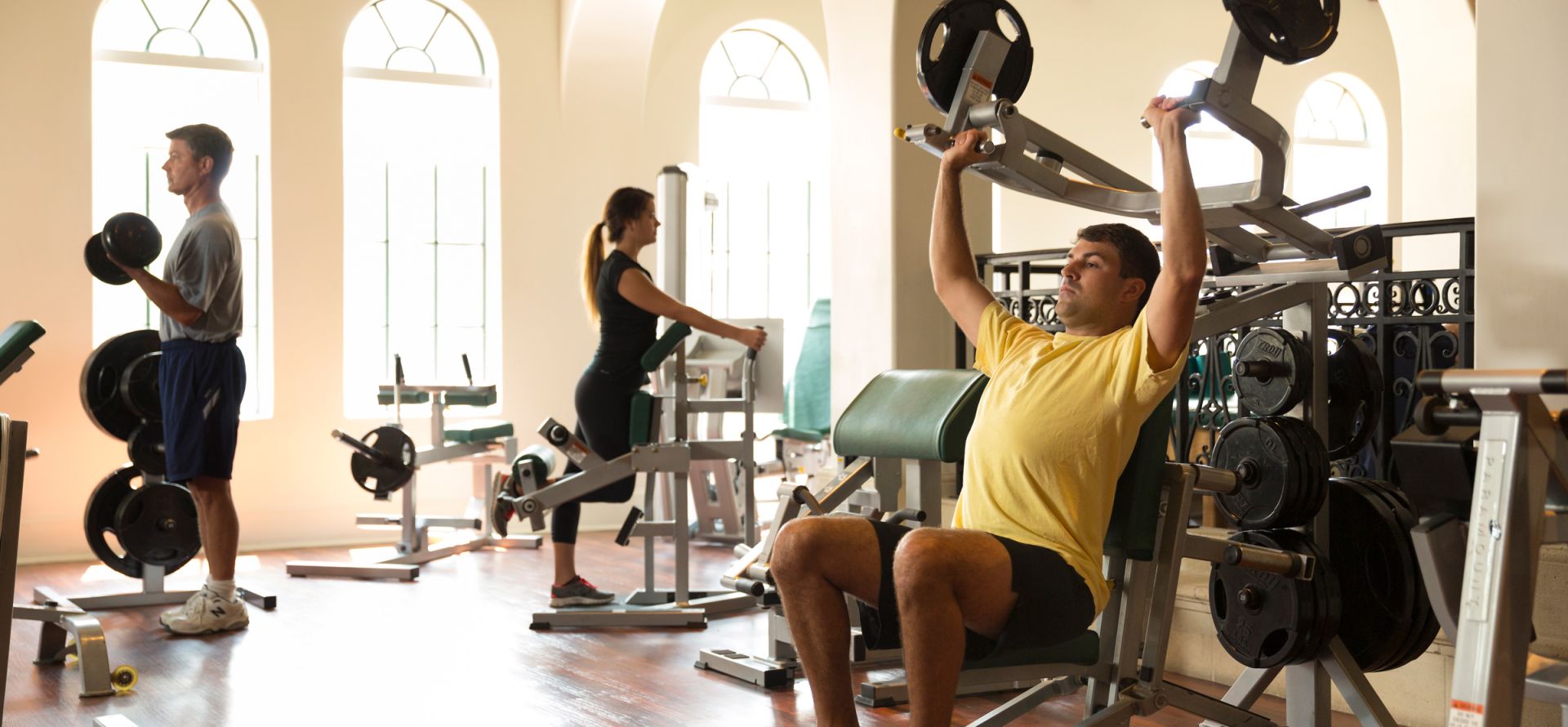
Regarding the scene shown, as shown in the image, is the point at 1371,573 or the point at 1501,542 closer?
the point at 1501,542

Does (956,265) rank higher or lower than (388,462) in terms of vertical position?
higher

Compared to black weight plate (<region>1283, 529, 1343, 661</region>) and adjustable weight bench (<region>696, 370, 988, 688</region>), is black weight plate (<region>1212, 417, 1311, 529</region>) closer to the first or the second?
black weight plate (<region>1283, 529, 1343, 661</region>)

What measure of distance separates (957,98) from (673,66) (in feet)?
16.5

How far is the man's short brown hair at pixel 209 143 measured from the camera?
4.20 meters

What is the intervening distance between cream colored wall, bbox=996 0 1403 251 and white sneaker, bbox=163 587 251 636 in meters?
4.77

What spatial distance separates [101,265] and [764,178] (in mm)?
4252

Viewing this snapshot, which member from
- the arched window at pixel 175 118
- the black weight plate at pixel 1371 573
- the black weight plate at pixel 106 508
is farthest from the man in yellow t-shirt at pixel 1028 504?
the arched window at pixel 175 118

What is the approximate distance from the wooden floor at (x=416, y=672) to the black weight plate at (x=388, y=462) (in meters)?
0.53

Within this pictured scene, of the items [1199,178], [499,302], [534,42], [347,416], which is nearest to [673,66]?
[534,42]

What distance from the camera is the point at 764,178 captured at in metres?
7.82

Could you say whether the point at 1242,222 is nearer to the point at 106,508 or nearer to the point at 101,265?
the point at 101,265

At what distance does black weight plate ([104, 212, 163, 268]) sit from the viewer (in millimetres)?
3959

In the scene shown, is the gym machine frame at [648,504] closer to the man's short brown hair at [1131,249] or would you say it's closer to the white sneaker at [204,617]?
the white sneaker at [204,617]

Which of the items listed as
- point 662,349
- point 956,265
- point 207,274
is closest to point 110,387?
point 207,274
